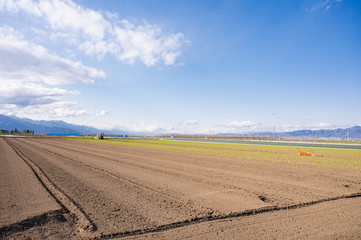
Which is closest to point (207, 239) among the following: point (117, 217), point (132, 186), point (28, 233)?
point (117, 217)

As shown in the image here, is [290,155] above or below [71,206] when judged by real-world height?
below

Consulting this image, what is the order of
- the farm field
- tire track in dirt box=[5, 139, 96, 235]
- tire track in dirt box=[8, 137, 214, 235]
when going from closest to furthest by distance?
the farm field → tire track in dirt box=[5, 139, 96, 235] → tire track in dirt box=[8, 137, 214, 235]

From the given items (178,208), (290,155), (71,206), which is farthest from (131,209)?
(290,155)

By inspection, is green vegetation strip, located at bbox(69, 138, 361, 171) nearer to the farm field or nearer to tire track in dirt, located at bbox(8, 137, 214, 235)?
the farm field

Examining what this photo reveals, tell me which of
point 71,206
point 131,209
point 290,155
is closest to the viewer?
point 131,209

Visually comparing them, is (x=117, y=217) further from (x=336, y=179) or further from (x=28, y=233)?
(x=336, y=179)

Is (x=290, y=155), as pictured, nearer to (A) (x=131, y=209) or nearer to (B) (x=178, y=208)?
(B) (x=178, y=208)

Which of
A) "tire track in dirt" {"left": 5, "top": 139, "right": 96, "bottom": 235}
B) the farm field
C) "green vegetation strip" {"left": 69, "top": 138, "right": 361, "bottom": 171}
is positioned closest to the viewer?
the farm field

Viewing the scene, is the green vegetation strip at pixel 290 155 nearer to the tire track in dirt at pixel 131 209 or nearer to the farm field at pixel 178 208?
the farm field at pixel 178 208

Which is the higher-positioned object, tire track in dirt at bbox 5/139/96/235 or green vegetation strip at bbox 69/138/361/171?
tire track in dirt at bbox 5/139/96/235

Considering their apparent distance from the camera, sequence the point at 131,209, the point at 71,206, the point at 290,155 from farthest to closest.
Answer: the point at 290,155 → the point at 71,206 → the point at 131,209

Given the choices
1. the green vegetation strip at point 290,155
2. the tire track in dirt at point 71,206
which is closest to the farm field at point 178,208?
the tire track in dirt at point 71,206

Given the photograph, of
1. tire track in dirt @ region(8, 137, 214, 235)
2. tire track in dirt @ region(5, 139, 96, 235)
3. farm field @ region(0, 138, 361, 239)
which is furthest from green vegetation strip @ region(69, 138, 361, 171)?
tire track in dirt @ region(5, 139, 96, 235)

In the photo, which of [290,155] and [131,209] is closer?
[131,209]
